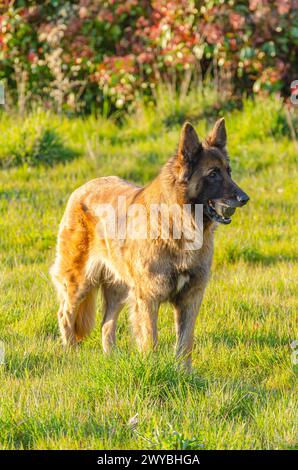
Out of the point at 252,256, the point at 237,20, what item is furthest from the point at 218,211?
the point at 237,20

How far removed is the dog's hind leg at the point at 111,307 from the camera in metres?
5.54

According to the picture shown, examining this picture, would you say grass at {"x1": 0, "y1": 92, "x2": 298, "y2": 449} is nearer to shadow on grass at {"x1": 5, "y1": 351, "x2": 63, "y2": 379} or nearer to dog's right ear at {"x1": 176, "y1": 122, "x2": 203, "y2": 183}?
shadow on grass at {"x1": 5, "y1": 351, "x2": 63, "y2": 379}

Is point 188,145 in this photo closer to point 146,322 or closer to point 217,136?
point 217,136

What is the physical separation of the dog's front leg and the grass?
0.13m

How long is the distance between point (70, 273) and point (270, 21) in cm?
543

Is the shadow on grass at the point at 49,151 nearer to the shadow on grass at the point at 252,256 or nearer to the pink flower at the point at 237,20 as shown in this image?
the pink flower at the point at 237,20

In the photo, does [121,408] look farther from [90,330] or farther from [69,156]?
[69,156]

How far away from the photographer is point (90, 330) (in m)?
5.64

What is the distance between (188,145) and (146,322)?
1086 millimetres

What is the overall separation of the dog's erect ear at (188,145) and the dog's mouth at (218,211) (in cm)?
29

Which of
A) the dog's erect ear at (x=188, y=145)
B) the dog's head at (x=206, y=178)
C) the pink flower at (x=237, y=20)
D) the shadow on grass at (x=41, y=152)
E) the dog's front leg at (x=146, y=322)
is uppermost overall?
the pink flower at (x=237, y=20)

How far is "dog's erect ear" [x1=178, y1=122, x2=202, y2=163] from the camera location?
4.69m

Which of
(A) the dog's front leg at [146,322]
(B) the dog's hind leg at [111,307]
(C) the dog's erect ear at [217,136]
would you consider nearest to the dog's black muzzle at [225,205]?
(C) the dog's erect ear at [217,136]

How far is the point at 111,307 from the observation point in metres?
5.70
